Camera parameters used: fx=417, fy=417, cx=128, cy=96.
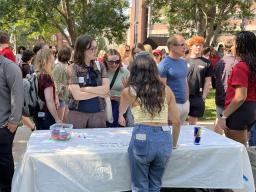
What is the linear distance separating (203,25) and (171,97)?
1522 cm

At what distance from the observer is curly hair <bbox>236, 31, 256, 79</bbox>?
4258 millimetres

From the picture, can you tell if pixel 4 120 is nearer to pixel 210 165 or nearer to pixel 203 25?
pixel 210 165

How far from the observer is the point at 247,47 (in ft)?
14.2

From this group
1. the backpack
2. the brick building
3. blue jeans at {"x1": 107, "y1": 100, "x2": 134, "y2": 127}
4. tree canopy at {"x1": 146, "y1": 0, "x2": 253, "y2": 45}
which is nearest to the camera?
the backpack

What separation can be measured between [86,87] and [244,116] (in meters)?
1.71

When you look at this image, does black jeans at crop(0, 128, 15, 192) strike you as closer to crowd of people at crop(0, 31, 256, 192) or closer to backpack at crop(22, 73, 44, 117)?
crowd of people at crop(0, 31, 256, 192)

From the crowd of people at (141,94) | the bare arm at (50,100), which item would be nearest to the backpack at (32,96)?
the crowd of people at (141,94)

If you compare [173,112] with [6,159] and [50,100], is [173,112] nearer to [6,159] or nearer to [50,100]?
[6,159]

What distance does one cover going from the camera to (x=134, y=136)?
3.53 metres

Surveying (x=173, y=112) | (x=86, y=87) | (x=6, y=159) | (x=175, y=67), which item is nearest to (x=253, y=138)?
(x=175, y=67)

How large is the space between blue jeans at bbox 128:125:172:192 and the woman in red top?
3.49 feet

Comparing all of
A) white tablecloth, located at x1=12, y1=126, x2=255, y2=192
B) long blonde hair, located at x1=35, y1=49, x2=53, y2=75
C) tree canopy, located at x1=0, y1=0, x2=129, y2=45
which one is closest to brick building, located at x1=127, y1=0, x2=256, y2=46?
tree canopy, located at x1=0, y1=0, x2=129, y2=45

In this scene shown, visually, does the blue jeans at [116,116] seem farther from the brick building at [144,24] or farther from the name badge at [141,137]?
the brick building at [144,24]

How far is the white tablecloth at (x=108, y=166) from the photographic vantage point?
3570 millimetres
